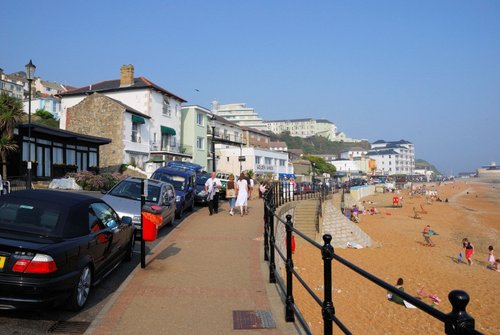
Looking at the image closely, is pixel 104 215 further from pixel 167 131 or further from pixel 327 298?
pixel 167 131

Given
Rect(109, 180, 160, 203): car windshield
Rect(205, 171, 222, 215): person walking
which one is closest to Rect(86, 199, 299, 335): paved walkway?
Rect(109, 180, 160, 203): car windshield

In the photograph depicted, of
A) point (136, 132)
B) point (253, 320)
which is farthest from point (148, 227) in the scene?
point (136, 132)

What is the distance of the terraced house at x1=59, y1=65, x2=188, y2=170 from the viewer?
121 feet

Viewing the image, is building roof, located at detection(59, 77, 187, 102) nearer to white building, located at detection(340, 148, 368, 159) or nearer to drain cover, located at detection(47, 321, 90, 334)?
drain cover, located at detection(47, 321, 90, 334)

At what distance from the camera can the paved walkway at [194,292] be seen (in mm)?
5047

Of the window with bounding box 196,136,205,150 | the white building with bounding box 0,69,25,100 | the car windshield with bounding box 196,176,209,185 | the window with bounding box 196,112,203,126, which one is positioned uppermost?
the white building with bounding box 0,69,25,100

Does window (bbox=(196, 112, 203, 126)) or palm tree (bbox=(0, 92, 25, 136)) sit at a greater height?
window (bbox=(196, 112, 203, 126))

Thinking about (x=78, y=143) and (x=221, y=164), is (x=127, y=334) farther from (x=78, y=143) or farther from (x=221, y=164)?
(x=221, y=164)

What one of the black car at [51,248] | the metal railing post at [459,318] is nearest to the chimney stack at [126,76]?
the black car at [51,248]

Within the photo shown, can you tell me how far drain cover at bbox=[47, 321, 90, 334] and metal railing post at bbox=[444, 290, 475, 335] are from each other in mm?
4345

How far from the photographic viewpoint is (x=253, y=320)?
5.30 metres

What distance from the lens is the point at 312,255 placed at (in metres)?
18.8

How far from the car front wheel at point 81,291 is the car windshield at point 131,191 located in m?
6.19

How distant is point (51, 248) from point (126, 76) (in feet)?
133
